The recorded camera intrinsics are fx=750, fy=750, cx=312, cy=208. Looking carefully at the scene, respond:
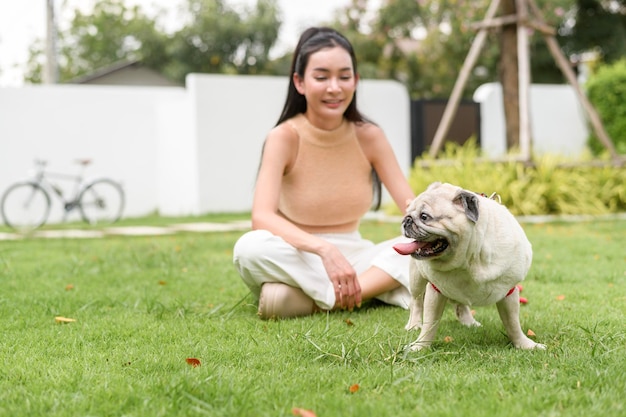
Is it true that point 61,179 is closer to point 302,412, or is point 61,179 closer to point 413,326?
point 413,326

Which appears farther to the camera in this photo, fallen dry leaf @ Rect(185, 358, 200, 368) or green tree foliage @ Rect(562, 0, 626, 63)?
green tree foliage @ Rect(562, 0, 626, 63)

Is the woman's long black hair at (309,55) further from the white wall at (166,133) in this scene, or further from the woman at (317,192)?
the white wall at (166,133)

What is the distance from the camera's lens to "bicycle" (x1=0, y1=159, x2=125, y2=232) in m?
10.6

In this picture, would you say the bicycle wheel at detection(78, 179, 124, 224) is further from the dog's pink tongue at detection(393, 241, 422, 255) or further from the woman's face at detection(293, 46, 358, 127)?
the dog's pink tongue at detection(393, 241, 422, 255)

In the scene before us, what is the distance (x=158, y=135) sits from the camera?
1228cm

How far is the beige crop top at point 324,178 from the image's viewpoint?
3832mm

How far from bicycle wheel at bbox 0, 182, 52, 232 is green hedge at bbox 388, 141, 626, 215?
536 centimetres

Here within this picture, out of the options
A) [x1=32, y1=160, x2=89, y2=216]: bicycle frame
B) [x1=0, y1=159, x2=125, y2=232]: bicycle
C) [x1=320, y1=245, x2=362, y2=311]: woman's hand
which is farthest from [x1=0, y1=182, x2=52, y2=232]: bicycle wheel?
[x1=320, y1=245, x2=362, y2=311]: woman's hand

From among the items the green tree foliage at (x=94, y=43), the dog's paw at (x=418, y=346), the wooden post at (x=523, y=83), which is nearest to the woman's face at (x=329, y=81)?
the dog's paw at (x=418, y=346)

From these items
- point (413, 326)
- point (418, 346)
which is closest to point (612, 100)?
point (413, 326)

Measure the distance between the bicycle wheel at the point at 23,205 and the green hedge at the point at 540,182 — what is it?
17.6 ft

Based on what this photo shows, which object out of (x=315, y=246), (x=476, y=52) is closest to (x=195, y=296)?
(x=315, y=246)

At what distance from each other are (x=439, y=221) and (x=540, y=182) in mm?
6742

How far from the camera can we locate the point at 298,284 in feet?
11.6
